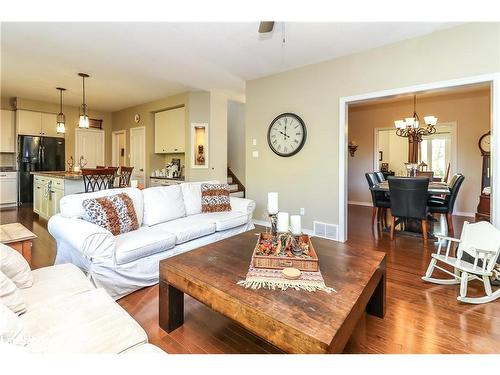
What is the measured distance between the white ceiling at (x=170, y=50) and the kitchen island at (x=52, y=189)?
176cm

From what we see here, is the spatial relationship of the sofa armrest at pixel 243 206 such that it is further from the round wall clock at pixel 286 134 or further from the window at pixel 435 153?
the window at pixel 435 153

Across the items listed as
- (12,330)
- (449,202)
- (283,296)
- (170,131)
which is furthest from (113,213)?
(449,202)

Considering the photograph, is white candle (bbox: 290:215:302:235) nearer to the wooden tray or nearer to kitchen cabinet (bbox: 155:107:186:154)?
the wooden tray

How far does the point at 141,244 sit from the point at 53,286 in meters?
0.83

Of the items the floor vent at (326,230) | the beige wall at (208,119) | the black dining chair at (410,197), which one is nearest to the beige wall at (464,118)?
the black dining chair at (410,197)

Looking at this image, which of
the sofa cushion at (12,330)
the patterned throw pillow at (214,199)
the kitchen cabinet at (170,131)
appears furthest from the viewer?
the kitchen cabinet at (170,131)

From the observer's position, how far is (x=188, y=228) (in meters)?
2.86

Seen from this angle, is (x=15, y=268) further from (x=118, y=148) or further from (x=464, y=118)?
(x=464, y=118)

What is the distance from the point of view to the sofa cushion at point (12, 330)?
37.8 inches

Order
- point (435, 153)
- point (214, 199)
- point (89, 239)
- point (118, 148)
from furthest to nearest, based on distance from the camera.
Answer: point (435, 153) → point (118, 148) → point (214, 199) → point (89, 239)

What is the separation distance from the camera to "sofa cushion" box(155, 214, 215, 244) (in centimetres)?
277

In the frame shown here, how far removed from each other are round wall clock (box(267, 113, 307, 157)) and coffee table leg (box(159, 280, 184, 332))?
10.1 feet

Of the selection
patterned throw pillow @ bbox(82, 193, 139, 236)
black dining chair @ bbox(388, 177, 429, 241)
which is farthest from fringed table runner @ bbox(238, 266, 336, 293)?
black dining chair @ bbox(388, 177, 429, 241)
